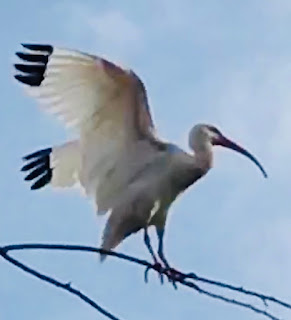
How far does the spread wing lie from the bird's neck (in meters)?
0.24

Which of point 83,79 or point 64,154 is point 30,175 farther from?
point 83,79

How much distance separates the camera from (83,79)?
688 centimetres

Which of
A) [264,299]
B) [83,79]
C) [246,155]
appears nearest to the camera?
[264,299]

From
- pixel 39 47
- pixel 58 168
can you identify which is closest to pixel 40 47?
pixel 39 47

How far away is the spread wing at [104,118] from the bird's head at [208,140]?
0.88 ft

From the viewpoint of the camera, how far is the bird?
681 centimetres

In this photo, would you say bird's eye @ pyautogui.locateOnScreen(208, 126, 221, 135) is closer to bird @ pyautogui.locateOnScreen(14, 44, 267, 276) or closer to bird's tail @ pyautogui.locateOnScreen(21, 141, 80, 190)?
bird @ pyautogui.locateOnScreen(14, 44, 267, 276)

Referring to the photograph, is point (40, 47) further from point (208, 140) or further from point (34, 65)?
point (208, 140)

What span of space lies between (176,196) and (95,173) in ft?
1.72

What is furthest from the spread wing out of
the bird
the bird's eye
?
the bird's eye

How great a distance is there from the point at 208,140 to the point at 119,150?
588 millimetres

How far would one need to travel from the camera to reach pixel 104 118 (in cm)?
711

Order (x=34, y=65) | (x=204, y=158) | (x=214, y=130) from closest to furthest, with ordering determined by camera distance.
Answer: (x=34, y=65)
(x=204, y=158)
(x=214, y=130)

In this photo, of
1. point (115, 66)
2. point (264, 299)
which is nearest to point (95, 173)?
point (115, 66)
